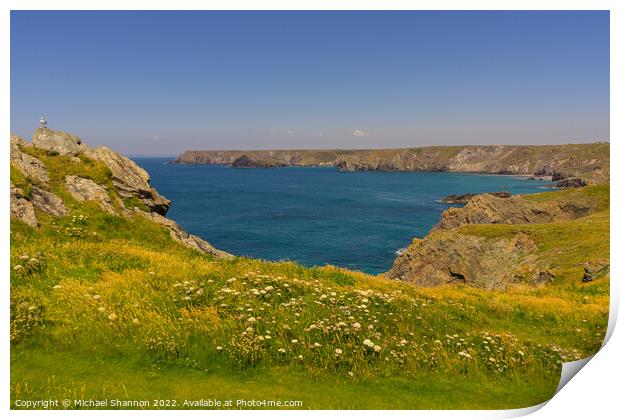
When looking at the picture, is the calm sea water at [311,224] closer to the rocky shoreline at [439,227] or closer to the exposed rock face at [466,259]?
the exposed rock face at [466,259]

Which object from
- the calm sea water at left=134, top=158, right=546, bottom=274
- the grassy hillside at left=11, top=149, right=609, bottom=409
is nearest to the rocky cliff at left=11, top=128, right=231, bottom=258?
the grassy hillside at left=11, top=149, right=609, bottom=409

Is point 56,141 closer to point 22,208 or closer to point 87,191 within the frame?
point 87,191

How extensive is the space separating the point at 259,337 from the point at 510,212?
76.2m

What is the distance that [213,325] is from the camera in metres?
9.78

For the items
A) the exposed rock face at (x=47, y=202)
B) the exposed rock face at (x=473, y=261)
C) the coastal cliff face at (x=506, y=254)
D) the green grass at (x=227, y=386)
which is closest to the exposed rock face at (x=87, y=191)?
the exposed rock face at (x=47, y=202)

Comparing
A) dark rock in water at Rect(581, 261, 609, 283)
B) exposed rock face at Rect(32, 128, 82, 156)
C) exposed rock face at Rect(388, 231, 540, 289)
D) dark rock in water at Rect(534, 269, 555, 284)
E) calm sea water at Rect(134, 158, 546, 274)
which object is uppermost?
exposed rock face at Rect(32, 128, 82, 156)

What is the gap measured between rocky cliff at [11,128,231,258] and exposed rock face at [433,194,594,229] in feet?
205

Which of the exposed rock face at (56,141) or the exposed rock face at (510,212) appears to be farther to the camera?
the exposed rock face at (510,212)

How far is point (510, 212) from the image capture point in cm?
7350

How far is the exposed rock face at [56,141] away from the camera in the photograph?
69.8 feet

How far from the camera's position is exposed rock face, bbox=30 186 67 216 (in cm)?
1700

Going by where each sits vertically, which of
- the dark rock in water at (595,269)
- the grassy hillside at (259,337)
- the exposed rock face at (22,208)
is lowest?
the dark rock in water at (595,269)

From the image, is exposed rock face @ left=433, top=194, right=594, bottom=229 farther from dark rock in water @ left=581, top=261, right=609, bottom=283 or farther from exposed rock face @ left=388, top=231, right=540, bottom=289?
dark rock in water @ left=581, top=261, right=609, bottom=283
